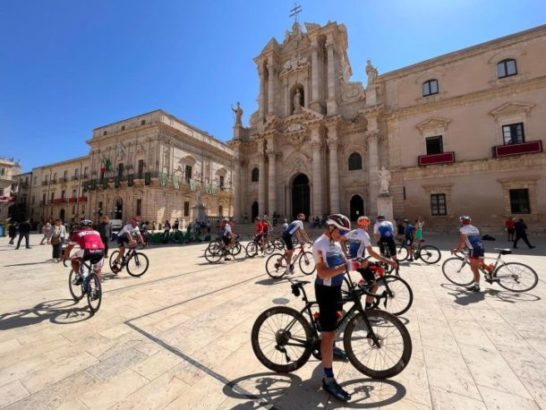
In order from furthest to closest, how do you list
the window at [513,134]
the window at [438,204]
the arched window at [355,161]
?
1. the arched window at [355,161]
2. the window at [438,204]
3. the window at [513,134]

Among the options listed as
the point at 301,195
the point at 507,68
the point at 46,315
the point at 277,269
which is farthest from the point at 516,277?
the point at 301,195

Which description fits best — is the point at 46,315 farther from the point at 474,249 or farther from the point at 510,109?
the point at 510,109

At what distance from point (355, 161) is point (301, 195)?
6.44 meters

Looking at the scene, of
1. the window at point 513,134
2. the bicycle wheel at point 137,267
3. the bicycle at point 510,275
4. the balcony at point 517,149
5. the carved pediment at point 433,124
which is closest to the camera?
the bicycle at point 510,275

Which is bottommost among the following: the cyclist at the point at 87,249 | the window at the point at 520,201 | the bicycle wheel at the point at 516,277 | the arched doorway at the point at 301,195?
the bicycle wheel at the point at 516,277

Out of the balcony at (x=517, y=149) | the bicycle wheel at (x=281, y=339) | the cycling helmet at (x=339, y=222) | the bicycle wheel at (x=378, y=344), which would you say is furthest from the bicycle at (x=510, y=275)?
the balcony at (x=517, y=149)

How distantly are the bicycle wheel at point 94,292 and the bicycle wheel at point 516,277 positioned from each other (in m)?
8.43

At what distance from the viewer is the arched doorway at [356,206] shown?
23.6 meters

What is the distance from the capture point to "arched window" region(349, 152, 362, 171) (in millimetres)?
24125

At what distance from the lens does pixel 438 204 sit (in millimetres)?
19703

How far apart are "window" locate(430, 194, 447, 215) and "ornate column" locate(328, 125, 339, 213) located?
748cm

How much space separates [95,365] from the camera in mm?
2930

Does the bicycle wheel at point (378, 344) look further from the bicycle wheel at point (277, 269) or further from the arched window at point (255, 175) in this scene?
the arched window at point (255, 175)

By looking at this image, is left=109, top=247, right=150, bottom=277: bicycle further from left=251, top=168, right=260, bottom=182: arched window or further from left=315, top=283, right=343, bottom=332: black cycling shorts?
left=251, top=168, right=260, bottom=182: arched window
